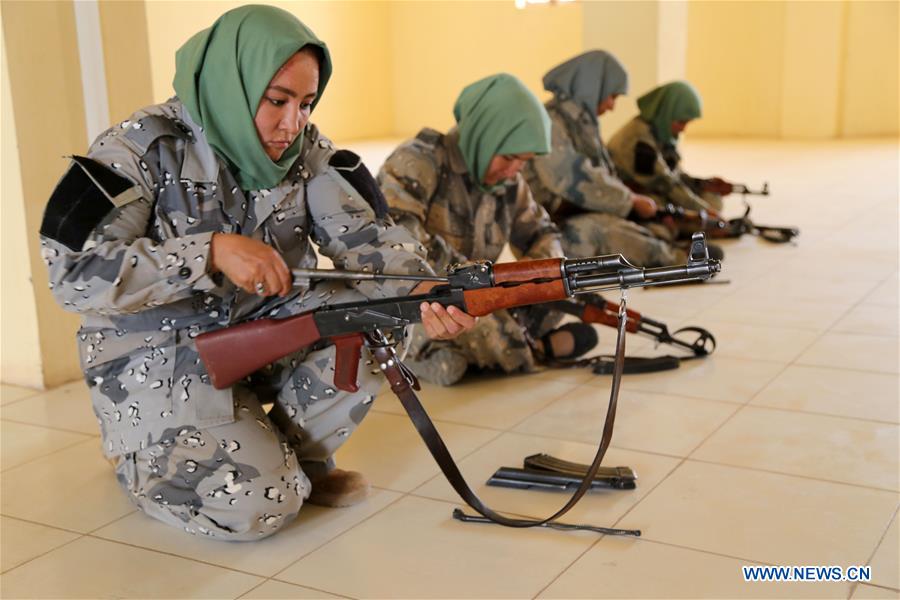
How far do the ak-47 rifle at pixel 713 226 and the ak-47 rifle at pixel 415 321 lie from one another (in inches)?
129

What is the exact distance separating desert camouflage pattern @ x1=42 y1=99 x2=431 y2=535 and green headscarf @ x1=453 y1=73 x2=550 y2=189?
2.82 ft

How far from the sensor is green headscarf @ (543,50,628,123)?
498 centimetres

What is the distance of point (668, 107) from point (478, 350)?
2.96 m

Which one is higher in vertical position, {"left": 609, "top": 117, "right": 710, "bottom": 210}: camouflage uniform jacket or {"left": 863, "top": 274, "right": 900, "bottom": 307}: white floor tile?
{"left": 609, "top": 117, "right": 710, "bottom": 210}: camouflage uniform jacket

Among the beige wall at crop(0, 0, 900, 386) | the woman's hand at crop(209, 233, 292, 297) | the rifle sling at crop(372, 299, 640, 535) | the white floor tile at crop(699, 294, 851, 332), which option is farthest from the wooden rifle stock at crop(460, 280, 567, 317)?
the beige wall at crop(0, 0, 900, 386)

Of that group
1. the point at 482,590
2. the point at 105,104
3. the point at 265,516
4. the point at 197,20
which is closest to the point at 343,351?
the point at 265,516

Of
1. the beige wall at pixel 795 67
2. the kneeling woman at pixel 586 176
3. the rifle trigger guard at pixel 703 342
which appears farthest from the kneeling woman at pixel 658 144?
the beige wall at pixel 795 67

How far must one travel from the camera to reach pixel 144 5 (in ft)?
11.6

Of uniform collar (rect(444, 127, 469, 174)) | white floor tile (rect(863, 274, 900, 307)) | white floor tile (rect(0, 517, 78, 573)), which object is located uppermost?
uniform collar (rect(444, 127, 469, 174))

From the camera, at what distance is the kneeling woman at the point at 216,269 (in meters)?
2.18

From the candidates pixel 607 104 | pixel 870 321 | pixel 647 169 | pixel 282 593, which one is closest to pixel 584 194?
pixel 607 104

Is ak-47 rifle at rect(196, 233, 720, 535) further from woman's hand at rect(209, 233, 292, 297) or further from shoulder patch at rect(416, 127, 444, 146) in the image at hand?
shoulder patch at rect(416, 127, 444, 146)

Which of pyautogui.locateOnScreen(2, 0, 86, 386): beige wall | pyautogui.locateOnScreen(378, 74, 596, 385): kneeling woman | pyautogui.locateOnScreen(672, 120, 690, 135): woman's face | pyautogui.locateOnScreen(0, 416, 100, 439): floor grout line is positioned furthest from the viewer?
pyautogui.locateOnScreen(672, 120, 690, 135): woman's face

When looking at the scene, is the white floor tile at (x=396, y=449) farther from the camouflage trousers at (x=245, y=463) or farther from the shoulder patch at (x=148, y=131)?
the shoulder patch at (x=148, y=131)
